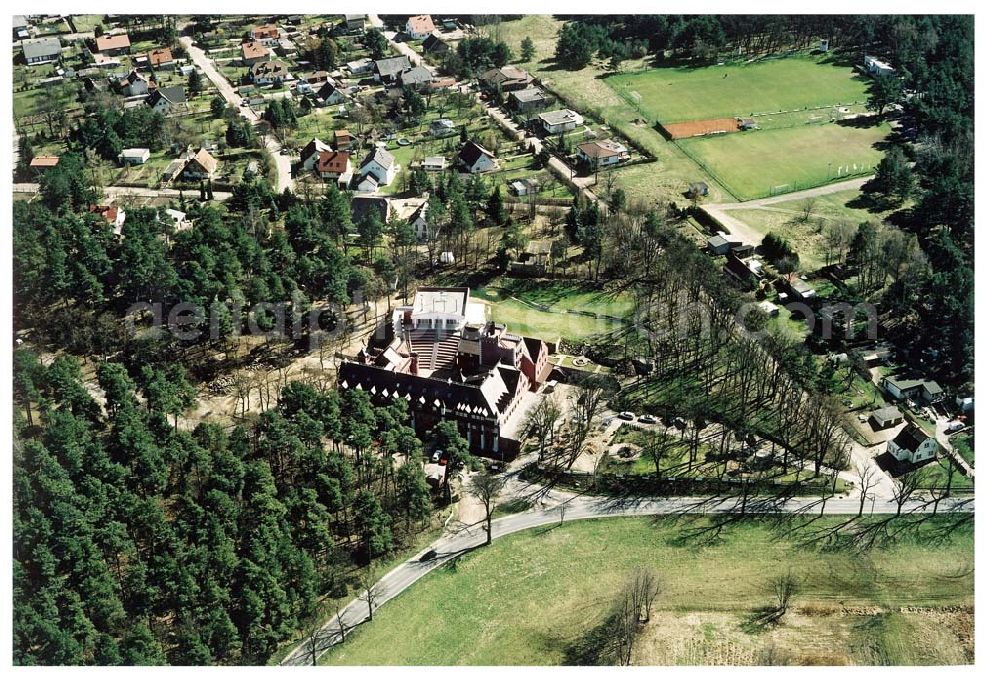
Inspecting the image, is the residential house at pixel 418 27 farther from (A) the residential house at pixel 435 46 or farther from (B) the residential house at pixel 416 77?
(B) the residential house at pixel 416 77

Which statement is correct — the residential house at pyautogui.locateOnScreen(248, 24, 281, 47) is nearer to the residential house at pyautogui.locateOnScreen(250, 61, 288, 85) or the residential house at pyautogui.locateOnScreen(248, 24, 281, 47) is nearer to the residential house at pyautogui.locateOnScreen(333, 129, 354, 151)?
the residential house at pyautogui.locateOnScreen(250, 61, 288, 85)

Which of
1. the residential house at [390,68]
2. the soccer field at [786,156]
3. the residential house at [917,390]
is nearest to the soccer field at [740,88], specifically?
the soccer field at [786,156]

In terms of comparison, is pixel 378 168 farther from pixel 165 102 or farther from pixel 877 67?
pixel 877 67

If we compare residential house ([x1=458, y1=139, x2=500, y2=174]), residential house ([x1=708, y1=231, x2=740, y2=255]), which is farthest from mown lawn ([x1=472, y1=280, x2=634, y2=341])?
residential house ([x1=458, y1=139, x2=500, y2=174])

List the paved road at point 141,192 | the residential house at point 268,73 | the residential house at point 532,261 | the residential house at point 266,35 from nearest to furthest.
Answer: the residential house at point 532,261, the paved road at point 141,192, the residential house at point 268,73, the residential house at point 266,35

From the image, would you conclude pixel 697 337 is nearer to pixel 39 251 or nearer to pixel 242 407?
pixel 242 407

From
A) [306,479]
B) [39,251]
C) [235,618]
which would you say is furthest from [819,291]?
[39,251]

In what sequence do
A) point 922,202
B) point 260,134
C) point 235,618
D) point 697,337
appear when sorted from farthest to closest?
point 260,134
point 922,202
point 697,337
point 235,618
